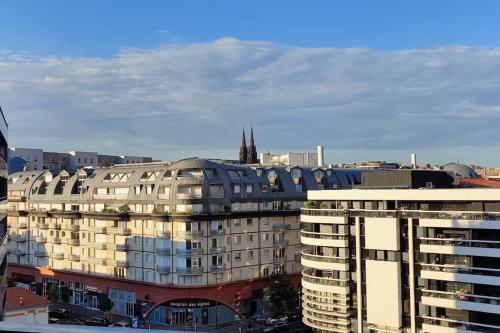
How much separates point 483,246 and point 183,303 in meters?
41.4

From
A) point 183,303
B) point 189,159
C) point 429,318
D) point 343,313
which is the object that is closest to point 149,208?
point 189,159

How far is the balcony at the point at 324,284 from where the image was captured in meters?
58.4

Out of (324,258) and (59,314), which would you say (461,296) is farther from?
(59,314)

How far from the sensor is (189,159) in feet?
260

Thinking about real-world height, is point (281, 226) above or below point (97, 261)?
above

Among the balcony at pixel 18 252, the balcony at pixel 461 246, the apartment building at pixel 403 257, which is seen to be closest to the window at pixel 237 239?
the apartment building at pixel 403 257

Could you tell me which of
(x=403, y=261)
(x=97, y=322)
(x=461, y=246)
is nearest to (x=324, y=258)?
(x=403, y=261)

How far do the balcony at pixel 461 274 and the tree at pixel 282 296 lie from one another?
28.0 m

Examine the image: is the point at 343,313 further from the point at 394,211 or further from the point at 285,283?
the point at 285,283

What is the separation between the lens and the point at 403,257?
177 ft

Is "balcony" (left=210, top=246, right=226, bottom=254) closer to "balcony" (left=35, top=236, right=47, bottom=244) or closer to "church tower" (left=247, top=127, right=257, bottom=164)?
"balcony" (left=35, top=236, right=47, bottom=244)

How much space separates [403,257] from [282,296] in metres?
26.5

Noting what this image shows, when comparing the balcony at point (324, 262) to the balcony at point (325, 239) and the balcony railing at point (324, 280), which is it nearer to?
the balcony railing at point (324, 280)

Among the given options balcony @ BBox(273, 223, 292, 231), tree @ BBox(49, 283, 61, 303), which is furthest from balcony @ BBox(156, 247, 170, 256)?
tree @ BBox(49, 283, 61, 303)
